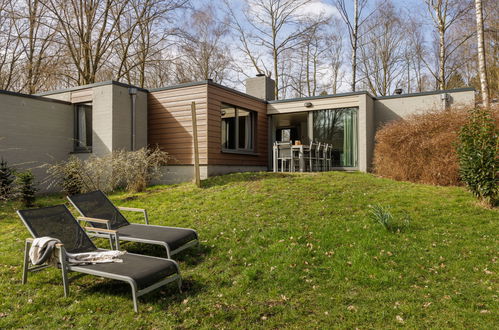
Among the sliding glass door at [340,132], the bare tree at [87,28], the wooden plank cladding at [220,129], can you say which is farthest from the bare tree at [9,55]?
the sliding glass door at [340,132]

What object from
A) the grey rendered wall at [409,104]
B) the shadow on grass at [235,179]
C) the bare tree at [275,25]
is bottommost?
the shadow on grass at [235,179]

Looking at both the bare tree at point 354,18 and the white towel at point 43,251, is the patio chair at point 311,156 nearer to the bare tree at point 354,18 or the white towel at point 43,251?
the white towel at point 43,251

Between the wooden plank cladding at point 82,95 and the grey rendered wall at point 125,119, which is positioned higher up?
the wooden plank cladding at point 82,95

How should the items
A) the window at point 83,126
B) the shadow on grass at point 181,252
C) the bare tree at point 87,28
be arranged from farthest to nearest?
the bare tree at point 87,28
the window at point 83,126
the shadow on grass at point 181,252

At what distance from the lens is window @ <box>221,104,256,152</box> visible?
12.3m

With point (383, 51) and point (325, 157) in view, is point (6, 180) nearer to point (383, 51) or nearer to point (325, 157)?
point (325, 157)

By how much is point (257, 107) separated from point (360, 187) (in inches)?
251

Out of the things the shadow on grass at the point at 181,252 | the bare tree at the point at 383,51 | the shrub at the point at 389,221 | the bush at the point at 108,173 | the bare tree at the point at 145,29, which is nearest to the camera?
the shadow on grass at the point at 181,252

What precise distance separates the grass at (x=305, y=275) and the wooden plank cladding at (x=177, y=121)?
13.8 ft

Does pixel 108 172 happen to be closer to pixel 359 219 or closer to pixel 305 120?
pixel 359 219

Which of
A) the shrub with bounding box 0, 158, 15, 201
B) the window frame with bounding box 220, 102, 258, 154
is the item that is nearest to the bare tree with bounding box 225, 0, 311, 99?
the window frame with bounding box 220, 102, 258, 154

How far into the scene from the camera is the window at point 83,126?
11719mm

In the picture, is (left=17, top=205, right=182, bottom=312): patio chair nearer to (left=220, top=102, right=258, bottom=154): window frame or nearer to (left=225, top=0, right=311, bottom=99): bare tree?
(left=220, top=102, right=258, bottom=154): window frame

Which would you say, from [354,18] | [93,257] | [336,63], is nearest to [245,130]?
[93,257]
